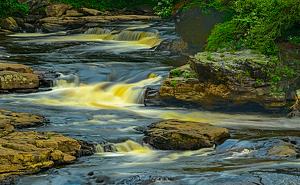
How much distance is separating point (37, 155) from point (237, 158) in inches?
142

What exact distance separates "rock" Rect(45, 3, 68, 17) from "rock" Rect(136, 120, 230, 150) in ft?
85.7

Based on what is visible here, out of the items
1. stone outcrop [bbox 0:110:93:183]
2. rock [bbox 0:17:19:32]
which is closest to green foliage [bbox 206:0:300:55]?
stone outcrop [bbox 0:110:93:183]

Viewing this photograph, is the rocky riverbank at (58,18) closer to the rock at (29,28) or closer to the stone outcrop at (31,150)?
the rock at (29,28)

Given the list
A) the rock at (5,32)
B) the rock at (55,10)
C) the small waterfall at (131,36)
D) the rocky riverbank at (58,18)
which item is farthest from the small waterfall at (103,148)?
the rock at (55,10)

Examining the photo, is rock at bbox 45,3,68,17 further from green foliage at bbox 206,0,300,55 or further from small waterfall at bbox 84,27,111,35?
green foliage at bbox 206,0,300,55

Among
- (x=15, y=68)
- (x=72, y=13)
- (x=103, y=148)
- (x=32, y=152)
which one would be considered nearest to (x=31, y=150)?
(x=32, y=152)

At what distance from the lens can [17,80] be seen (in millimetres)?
12609

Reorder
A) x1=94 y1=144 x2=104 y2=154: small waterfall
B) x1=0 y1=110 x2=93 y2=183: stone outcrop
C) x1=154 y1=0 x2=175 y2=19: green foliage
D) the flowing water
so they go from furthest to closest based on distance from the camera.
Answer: x1=154 y1=0 x2=175 y2=19: green foliage < x1=94 y1=144 x2=104 y2=154: small waterfall < x1=0 y1=110 x2=93 y2=183: stone outcrop < the flowing water

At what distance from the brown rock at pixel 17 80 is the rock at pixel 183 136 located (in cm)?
616

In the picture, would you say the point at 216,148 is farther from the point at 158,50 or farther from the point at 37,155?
the point at 158,50

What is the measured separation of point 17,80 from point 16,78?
0.08 metres

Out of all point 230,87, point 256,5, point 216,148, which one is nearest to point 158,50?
point 256,5

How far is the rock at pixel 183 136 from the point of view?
7688mm

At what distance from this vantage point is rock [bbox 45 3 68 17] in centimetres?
3188
